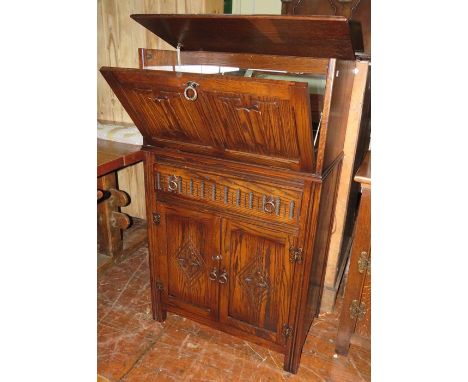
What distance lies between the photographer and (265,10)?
3.71 meters

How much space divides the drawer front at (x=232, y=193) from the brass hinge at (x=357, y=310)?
63 cm

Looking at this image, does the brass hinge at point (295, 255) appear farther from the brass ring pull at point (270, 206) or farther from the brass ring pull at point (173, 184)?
the brass ring pull at point (173, 184)

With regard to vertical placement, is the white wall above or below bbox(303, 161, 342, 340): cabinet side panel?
above

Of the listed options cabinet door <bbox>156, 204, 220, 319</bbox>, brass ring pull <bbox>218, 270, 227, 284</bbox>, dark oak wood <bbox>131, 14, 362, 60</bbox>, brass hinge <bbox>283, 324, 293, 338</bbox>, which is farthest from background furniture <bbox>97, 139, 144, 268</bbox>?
brass hinge <bbox>283, 324, 293, 338</bbox>

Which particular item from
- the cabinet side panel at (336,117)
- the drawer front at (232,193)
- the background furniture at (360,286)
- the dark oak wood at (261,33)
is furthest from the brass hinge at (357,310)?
the dark oak wood at (261,33)

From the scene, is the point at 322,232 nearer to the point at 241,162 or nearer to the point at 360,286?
the point at 360,286

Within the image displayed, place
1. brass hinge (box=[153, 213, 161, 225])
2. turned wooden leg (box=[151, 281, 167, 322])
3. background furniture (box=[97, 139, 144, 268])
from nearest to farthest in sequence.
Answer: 1. brass hinge (box=[153, 213, 161, 225])
2. turned wooden leg (box=[151, 281, 167, 322])
3. background furniture (box=[97, 139, 144, 268])

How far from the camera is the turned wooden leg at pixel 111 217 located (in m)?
2.41

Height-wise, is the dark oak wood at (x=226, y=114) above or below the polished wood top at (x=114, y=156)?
above

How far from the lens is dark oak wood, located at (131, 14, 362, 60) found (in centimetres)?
119

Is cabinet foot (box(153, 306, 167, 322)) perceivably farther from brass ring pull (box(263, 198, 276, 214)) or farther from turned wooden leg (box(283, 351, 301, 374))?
brass ring pull (box(263, 198, 276, 214))

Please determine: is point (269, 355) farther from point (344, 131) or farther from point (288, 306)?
point (344, 131)

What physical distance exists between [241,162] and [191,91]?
36 centimetres

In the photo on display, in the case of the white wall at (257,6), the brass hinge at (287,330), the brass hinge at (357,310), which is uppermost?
the white wall at (257,6)
